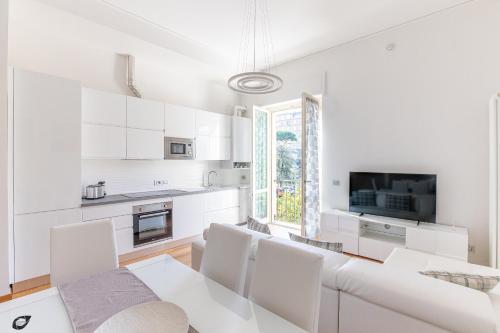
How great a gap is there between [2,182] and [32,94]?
93 centimetres

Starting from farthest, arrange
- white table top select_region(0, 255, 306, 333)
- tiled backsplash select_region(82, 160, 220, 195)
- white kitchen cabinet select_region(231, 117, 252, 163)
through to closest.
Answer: white kitchen cabinet select_region(231, 117, 252, 163) < tiled backsplash select_region(82, 160, 220, 195) < white table top select_region(0, 255, 306, 333)

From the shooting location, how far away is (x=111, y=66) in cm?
367

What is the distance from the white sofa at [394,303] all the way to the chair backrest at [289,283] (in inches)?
13.7

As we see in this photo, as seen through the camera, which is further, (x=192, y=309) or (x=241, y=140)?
(x=241, y=140)

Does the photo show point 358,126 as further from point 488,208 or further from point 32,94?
point 32,94

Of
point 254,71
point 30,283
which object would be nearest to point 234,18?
point 254,71

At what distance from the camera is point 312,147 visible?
4.08 metres

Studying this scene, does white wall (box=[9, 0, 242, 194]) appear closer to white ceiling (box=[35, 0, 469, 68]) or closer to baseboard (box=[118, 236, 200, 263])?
white ceiling (box=[35, 0, 469, 68])

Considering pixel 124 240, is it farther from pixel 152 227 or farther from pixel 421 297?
pixel 421 297

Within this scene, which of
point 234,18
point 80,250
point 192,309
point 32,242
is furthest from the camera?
point 234,18

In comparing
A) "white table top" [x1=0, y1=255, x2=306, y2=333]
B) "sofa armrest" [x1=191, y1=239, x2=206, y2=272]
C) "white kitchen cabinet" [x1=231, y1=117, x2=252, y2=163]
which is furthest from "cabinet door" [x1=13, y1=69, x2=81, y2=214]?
"white kitchen cabinet" [x1=231, y1=117, x2=252, y2=163]

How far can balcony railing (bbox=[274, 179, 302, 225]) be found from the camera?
16.6 feet

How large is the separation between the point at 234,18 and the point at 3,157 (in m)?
2.91

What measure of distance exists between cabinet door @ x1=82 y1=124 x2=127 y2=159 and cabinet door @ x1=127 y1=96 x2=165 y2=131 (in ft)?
0.72
